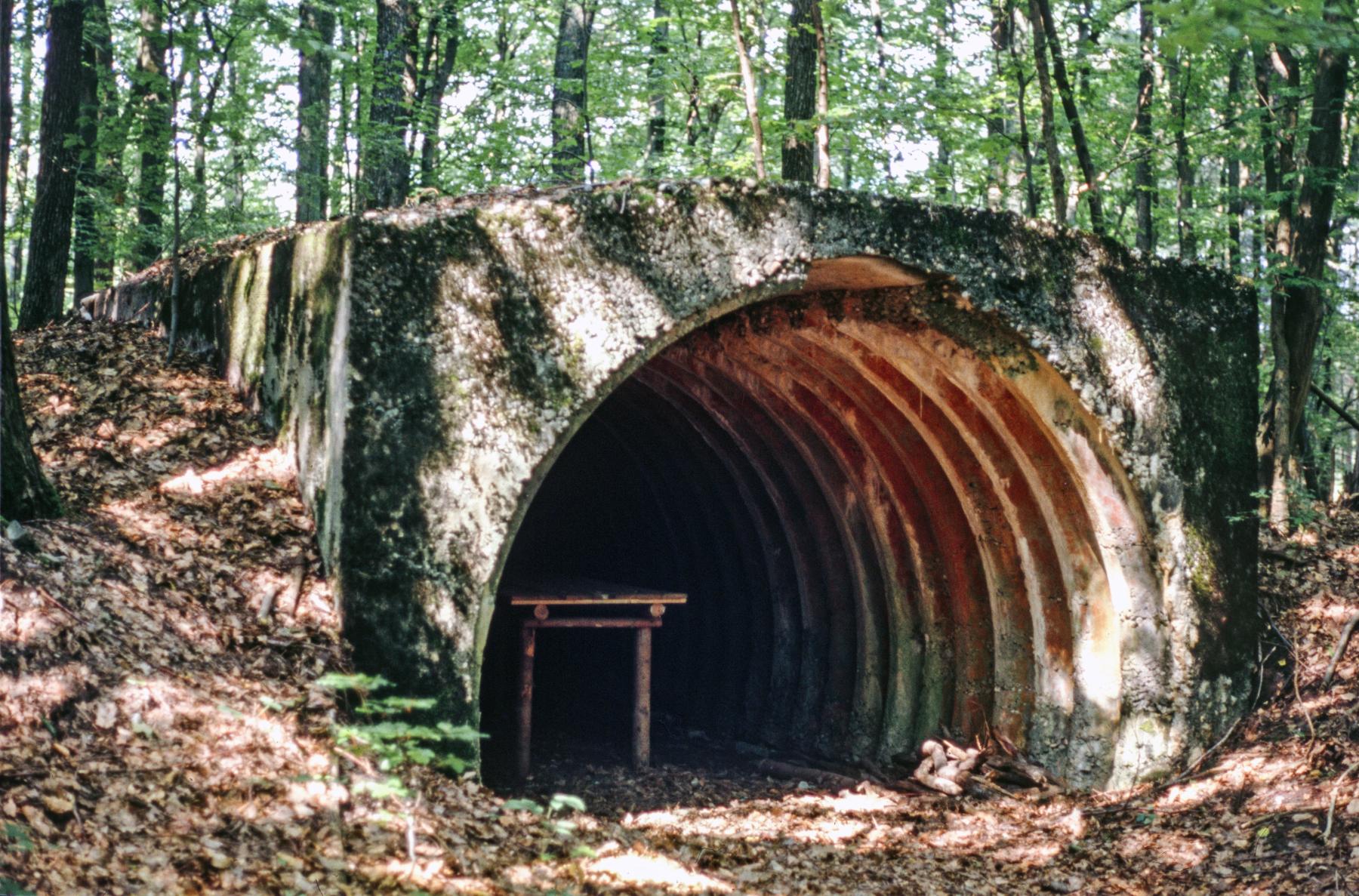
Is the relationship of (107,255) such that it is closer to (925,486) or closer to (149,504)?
(149,504)

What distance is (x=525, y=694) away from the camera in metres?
7.55

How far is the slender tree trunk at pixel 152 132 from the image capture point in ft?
23.9

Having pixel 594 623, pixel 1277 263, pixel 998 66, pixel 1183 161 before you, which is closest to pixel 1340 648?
→ pixel 1277 263

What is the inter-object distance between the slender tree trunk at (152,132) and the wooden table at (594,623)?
→ 4.12 meters

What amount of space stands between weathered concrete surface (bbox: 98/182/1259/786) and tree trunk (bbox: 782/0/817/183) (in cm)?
259

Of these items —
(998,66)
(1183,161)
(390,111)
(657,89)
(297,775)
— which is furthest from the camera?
(657,89)

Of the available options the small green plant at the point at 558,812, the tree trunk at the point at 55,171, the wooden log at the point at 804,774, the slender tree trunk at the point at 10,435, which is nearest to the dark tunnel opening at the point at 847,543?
the wooden log at the point at 804,774

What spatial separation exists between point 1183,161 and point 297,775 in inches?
459

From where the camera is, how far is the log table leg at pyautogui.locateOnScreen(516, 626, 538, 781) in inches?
292

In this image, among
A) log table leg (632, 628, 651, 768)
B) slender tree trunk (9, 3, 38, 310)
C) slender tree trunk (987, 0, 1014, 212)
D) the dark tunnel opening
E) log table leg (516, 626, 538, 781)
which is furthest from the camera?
slender tree trunk (987, 0, 1014, 212)

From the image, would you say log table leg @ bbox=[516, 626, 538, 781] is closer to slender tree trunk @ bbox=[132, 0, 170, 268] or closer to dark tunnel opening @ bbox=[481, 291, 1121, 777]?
dark tunnel opening @ bbox=[481, 291, 1121, 777]

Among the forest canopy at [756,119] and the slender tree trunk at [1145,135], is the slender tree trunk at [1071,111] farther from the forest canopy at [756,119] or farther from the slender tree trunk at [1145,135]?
the slender tree trunk at [1145,135]

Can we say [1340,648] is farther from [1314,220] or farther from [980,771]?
[1314,220]

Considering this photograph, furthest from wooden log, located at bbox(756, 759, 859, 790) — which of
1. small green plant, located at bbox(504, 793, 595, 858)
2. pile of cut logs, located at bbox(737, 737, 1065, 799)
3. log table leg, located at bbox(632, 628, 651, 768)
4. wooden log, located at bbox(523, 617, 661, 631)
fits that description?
small green plant, located at bbox(504, 793, 595, 858)
